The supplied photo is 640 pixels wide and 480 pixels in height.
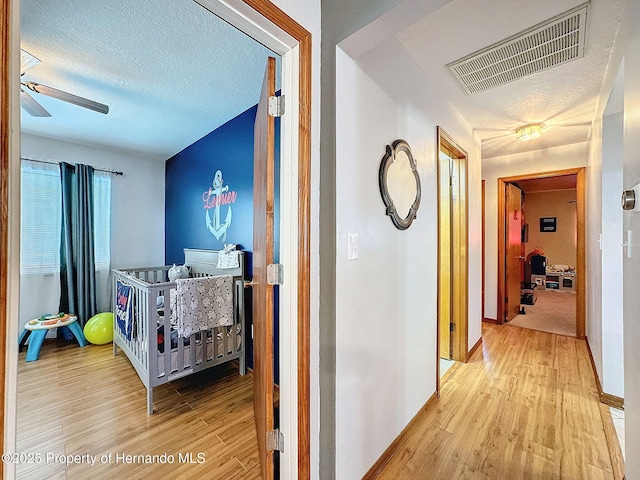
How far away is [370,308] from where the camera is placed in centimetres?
138

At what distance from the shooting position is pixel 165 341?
2.06 metres

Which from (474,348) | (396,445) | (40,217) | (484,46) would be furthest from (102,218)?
(474,348)

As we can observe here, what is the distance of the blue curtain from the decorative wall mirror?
A: 12.9 ft

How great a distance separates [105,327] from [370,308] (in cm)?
340

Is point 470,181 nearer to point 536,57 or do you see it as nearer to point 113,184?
point 536,57

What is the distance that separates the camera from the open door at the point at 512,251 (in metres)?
3.90

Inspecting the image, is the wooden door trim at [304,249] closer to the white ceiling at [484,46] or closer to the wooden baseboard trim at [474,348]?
the white ceiling at [484,46]

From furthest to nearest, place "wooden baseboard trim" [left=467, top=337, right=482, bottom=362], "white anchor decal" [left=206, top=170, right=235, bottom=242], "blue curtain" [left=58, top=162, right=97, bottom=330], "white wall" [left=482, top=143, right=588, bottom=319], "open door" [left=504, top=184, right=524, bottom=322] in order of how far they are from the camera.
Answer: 1. "open door" [left=504, top=184, right=524, bottom=322]
2. "white wall" [left=482, top=143, right=588, bottom=319]
3. "blue curtain" [left=58, top=162, right=97, bottom=330]
4. "white anchor decal" [left=206, top=170, right=235, bottom=242]
5. "wooden baseboard trim" [left=467, top=337, right=482, bottom=362]

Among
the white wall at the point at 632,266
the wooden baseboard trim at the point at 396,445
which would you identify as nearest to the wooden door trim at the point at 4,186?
the wooden baseboard trim at the point at 396,445

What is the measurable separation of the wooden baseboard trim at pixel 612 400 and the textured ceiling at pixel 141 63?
3.45m

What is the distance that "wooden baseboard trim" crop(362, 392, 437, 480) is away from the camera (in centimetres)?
140

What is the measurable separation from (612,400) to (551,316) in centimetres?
267

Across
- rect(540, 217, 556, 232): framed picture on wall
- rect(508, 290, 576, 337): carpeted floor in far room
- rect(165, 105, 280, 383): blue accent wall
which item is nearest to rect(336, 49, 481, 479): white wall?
rect(165, 105, 280, 383): blue accent wall

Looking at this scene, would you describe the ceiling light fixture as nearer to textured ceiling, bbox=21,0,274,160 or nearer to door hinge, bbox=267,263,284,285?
textured ceiling, bbox=21,0,274,160
